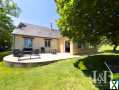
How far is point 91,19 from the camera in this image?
49.9 feet

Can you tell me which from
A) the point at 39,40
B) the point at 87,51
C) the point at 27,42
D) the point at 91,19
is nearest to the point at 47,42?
the point at 39,40

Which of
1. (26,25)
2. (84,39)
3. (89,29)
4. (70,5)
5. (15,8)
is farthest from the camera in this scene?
(15,8)

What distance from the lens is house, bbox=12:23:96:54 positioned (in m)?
36.2

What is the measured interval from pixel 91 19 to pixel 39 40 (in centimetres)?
2464

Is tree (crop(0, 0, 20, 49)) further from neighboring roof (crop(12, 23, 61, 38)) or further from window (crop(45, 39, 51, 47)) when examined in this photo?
window (crop(45, 39, 51, 47))

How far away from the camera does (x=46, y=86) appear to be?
1148 centimetres

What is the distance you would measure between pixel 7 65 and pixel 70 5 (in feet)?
41.3

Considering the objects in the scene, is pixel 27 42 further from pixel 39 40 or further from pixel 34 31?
pixel 34 31

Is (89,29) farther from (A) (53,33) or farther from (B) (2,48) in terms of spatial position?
(B) (2,48)

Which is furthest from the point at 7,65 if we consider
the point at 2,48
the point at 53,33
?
the point at 2,48

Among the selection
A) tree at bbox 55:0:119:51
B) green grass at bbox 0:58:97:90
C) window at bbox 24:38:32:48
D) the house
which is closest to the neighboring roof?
the house

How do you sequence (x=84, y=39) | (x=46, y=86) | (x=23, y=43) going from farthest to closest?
(x=23, y=43) → (x=84, y=39) → (x=46, y=86)

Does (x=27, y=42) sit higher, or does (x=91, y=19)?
(x=91, y=19)

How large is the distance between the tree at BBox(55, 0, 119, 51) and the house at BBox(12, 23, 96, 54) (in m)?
16.6
